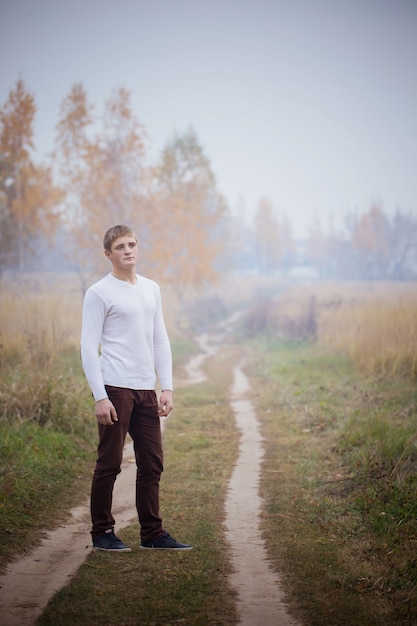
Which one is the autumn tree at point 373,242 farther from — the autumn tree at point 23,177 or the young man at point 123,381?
the young man at point 123,381

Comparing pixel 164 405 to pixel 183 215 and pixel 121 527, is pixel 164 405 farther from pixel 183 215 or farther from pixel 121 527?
pixel 183 215

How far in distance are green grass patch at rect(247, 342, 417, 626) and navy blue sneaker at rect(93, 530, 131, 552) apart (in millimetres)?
1066

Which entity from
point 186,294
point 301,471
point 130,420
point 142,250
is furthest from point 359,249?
point 130,420

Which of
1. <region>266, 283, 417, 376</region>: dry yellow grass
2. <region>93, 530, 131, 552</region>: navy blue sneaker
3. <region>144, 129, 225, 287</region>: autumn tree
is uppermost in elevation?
<region>144, 129, 225, 287</region>: autumn tree

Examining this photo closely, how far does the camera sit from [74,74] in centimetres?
2022

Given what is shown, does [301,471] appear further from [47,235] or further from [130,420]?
[47,235]

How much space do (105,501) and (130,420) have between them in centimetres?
58

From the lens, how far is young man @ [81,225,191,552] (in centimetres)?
425

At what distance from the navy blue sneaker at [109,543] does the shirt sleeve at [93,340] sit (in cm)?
105

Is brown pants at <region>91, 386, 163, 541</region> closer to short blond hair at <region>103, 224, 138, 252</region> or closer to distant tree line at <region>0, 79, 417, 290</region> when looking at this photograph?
short blond hair at <region>103, 224, 138, 252</region>

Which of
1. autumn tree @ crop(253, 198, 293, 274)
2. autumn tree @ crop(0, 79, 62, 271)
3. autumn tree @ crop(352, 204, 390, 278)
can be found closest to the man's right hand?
autumn tree @ crop(352, 204, 390, 278)

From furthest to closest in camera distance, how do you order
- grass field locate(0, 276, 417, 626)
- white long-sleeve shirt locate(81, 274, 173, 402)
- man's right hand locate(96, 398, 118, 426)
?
white long-sleeve shirt locate(81, 274, 173, 402), man's right hand locate(96, 398, 118, 426), grass field locate(0, 276, 417, 626)

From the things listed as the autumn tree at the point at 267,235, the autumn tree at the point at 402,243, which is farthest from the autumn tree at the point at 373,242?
the autumn tree at the point at 267,235

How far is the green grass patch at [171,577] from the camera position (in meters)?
3.35
